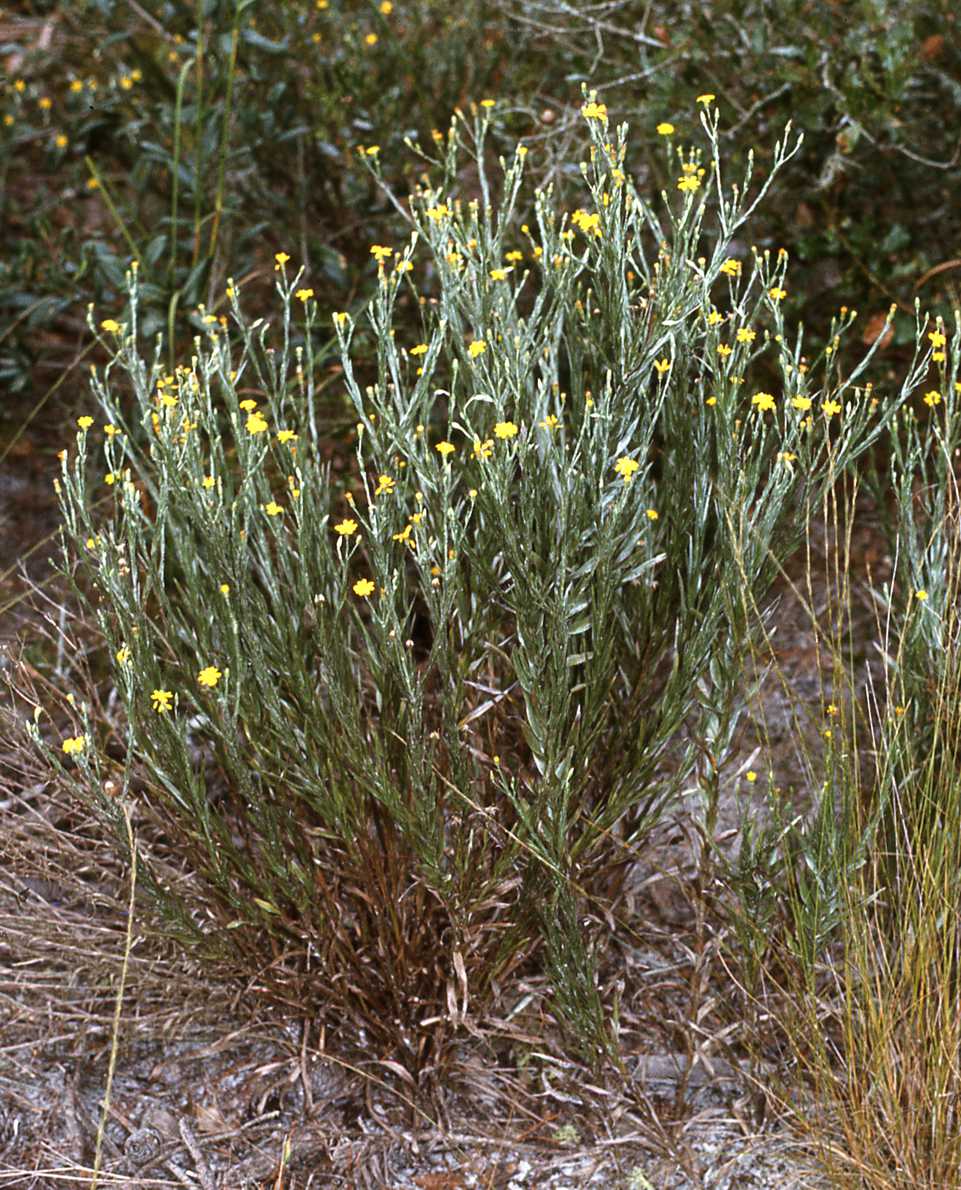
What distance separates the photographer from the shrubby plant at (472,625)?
1.81 meters

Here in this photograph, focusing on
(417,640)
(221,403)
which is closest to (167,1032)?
(417,640)

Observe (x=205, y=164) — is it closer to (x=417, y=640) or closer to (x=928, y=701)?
(x=417, y=640)

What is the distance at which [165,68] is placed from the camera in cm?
392

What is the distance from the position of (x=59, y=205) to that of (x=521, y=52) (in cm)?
126

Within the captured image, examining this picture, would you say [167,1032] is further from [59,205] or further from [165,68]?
[165,68]

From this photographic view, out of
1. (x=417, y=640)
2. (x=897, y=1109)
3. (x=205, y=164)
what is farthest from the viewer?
(x=205, y=164)

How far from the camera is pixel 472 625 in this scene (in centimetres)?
199

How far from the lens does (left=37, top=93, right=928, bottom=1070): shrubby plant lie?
1.81 metres

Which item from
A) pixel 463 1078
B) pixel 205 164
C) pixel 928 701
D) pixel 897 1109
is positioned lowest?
pixel 463 1078

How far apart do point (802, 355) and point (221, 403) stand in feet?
4.40

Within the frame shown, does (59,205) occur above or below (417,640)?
above

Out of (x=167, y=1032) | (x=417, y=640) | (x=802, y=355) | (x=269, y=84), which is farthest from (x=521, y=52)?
(x=167, y=1032)

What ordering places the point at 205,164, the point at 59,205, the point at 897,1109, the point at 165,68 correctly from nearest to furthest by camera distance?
1. the point at 897,1109
2. the point at 205,164
3. the point at 59,205
4. the point at 165,68

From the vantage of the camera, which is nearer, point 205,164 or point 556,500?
point 556,500
